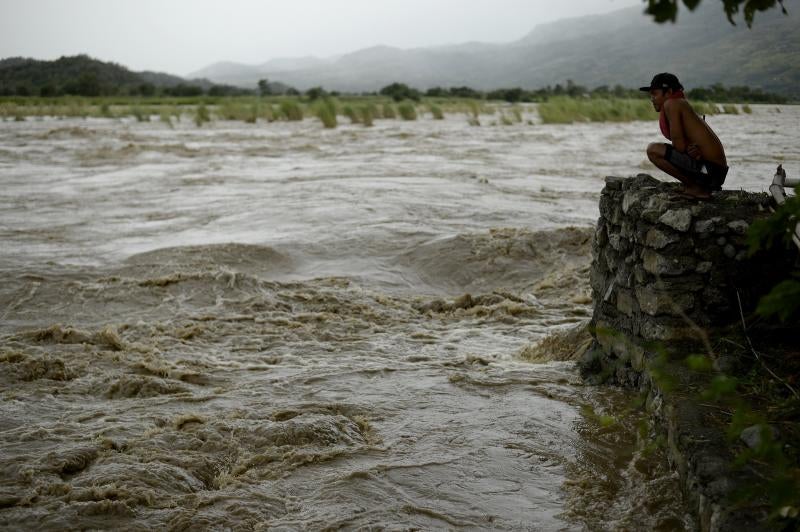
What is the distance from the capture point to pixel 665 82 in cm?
538

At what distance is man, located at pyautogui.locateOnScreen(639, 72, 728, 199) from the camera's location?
514 cm

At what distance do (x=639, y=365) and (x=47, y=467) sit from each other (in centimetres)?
381

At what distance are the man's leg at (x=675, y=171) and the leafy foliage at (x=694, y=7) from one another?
311cm

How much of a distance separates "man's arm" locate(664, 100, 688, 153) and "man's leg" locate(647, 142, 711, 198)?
0.31 ft

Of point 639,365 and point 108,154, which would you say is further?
point 108,154

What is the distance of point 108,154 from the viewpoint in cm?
2089

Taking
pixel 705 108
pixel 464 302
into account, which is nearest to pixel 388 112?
pixel 705 108

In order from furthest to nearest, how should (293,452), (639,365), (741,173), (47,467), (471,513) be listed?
(741,173) < (639,365) < (293,452) < (47,467) < (471,513)

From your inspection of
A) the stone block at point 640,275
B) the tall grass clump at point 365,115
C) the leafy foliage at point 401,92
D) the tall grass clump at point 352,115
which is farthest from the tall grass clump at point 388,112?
the stone block at point 640,275

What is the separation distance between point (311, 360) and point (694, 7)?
528cm

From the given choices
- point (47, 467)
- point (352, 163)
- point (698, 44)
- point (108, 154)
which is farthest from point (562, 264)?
point (108, 154)

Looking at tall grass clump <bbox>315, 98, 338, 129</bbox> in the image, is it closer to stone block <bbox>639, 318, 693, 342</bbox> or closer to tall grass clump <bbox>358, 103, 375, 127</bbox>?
tall grass clump <bbox>358, 103, 375, 127</bbox>

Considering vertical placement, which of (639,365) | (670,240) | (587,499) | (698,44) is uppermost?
(698,44)

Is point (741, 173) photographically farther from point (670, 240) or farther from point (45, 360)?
point (45, 360)
